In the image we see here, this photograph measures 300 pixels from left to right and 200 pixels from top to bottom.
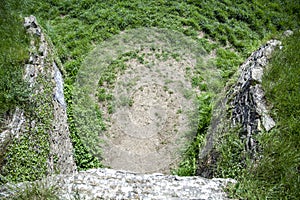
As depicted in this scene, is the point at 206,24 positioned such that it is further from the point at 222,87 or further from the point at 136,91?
the point at 136,91

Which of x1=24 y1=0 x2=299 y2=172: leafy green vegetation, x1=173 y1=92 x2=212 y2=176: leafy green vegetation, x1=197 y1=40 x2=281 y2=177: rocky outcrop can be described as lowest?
x1=173 y1=92 x2=212 y2=176: leafy green vegetation

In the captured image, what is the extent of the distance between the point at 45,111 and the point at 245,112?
11.6 feet

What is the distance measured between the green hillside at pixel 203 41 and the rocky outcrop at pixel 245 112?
177 mm

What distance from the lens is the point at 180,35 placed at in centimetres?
884

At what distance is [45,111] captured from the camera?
19.5 ft

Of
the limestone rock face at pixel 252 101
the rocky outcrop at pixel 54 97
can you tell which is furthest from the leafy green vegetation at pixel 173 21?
the limestone rock face at pixel 252 101

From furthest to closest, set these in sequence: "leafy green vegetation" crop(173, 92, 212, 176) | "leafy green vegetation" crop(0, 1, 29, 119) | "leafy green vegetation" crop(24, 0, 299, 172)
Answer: "leafy green vegetation" crop(24, 0, 299, 172), "leafy green vegetation" crop(173, 92, 212, 176), "leafy green vegetation" crop(0, 1, 29, 119)

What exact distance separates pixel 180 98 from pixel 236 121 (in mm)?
2009

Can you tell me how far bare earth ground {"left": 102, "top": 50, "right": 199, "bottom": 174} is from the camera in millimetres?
6766

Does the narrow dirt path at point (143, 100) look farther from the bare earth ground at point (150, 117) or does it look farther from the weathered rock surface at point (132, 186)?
the weathered rock surface at point (132, 186)

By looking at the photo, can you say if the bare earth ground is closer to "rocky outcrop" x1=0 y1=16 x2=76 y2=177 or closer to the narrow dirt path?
the narrow dirt path

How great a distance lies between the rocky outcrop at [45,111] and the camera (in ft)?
17.9

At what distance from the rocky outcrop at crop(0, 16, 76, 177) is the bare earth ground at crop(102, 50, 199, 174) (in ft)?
3.16

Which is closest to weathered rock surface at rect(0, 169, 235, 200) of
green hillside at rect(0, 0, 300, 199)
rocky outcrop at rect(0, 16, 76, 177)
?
green hillside at rect(0, 0, 300, 199)
